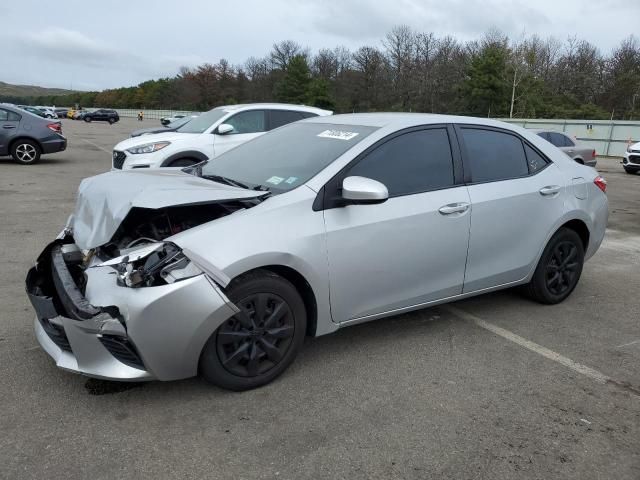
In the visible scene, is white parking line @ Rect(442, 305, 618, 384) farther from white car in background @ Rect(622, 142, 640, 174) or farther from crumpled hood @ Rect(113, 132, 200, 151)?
white car in background @ Rect(622, 142, 640, 174)

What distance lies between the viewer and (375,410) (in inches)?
117

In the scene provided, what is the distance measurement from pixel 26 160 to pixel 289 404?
1360 cm

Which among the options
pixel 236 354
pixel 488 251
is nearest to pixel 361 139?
pixel 488 251

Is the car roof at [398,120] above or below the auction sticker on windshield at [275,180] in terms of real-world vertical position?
above

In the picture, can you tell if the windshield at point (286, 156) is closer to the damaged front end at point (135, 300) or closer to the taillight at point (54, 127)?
the damaged front end at point (135, 300)

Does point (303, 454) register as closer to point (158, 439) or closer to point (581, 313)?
point (158, 439)

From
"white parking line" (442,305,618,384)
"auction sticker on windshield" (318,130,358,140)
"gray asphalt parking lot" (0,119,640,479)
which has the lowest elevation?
"gray asphalt parking lot" (0,119,640,479)

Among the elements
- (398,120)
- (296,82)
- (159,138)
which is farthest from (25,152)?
(296,82)

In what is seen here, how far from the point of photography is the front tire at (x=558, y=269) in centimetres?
452

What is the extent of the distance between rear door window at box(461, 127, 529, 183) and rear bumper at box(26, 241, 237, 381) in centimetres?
229

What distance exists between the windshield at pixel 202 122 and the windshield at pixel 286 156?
528 cm

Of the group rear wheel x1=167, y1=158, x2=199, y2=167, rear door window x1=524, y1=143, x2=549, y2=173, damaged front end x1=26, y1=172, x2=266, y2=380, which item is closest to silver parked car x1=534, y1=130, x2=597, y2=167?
rear wheel x1=167, y1=158, x2=199, y2=167

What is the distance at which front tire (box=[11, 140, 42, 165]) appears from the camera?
44.6ft

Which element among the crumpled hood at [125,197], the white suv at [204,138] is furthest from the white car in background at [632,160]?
the crumpled hood at [125,197]
